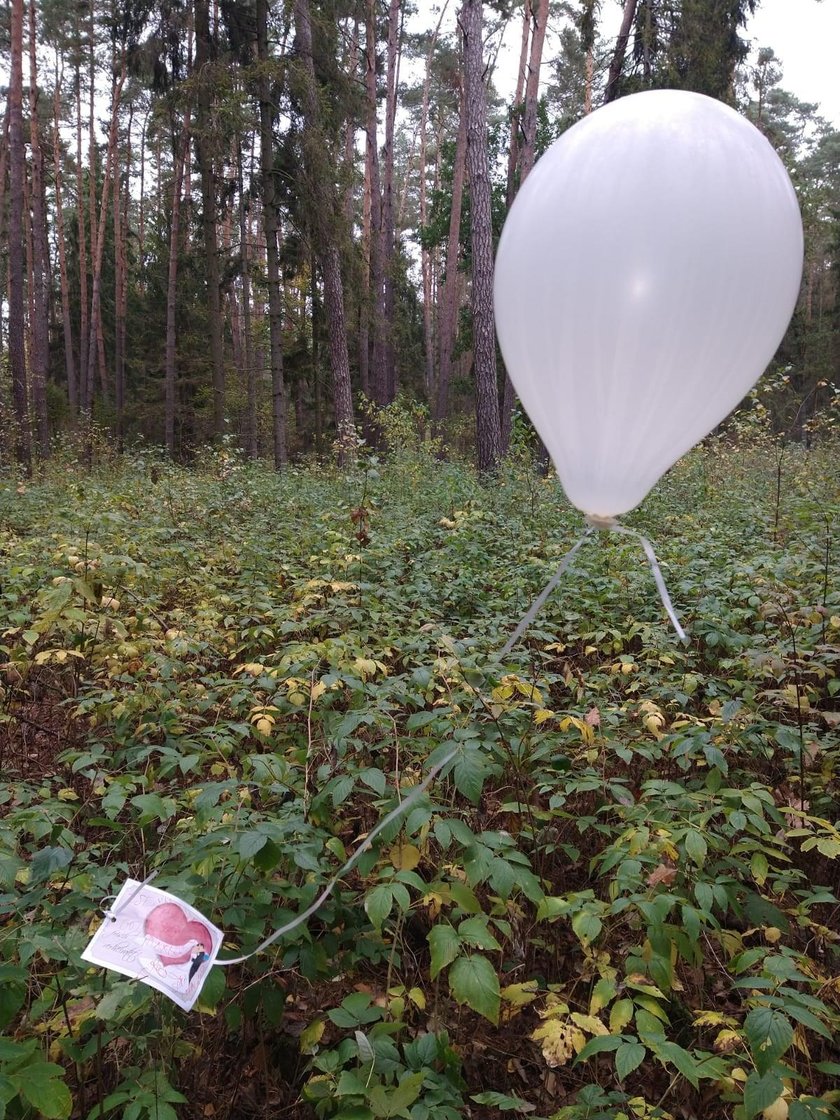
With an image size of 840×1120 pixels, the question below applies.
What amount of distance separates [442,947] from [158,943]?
1.74 feet

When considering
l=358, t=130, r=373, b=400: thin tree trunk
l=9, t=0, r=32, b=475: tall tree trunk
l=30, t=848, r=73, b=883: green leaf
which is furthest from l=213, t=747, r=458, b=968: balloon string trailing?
l=358, t=130, r=373, b=400: thin tree trunk

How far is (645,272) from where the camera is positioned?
1026 millimetres

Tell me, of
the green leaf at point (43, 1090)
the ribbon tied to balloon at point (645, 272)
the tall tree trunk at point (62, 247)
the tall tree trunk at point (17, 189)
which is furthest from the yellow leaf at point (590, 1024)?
the tall tree trunk at point (62, 247)

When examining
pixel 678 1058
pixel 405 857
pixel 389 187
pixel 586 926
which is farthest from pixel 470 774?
pixel 389 187

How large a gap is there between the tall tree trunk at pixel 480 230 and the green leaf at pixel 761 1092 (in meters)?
7.62

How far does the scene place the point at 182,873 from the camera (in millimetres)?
1463

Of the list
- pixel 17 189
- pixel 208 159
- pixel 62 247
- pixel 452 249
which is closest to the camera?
pixel 208 159

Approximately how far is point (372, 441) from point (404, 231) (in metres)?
18.6

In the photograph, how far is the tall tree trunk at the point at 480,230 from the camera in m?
7.78

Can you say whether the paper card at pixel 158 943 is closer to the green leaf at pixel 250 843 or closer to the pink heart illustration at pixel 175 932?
the pink heart illustration at pixel 175 932

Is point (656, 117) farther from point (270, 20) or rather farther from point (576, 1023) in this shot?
point (270, 20)

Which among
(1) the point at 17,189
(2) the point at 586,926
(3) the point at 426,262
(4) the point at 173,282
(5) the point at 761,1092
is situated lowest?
(5) the point at 761,1092

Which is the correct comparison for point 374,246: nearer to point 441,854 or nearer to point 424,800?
point 441,854

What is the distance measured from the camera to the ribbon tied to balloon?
1014 mm
